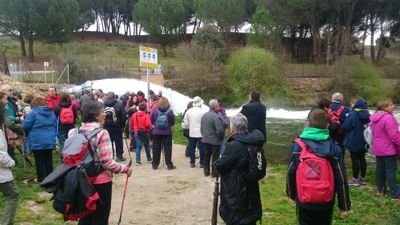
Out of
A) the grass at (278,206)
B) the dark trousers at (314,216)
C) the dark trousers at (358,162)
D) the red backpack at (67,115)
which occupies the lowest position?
the grass at (278,206)

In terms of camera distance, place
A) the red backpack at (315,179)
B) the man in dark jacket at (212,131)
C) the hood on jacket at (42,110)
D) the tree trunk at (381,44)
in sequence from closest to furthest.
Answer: the red backpack at (315,179) < the hood on jacket at (42,110) < the man in dark jacket at (212,131) < the tree trunk at (381,44)

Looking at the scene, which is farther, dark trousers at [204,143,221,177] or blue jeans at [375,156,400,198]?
dark trousers at [204,143,221,177]

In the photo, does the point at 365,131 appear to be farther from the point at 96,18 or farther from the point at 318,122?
the point at 96,18

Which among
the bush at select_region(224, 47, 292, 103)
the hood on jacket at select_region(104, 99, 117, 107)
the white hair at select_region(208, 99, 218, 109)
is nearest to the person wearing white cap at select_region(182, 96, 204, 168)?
the white hair at select_region(208, 99, 218, 109)

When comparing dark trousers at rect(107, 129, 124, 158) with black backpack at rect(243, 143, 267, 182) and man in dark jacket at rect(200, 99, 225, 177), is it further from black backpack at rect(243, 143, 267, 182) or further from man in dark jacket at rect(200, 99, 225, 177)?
black backpack at rect(243, 143, 267, 182)

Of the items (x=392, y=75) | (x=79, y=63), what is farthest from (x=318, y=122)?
(x=392, y=75)

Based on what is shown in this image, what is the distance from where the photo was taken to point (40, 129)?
7598mm

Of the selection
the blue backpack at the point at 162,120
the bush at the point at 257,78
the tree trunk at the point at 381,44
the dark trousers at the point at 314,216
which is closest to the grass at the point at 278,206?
the dark trousers at the point at 314,216

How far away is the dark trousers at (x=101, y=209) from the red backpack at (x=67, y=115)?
16.5 ft

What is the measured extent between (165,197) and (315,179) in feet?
12.8

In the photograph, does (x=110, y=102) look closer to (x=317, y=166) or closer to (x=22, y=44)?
(x=317, y=166)

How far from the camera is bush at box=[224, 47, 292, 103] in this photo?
126 feet

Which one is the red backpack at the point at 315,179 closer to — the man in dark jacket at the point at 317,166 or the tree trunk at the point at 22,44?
the man in dark jacket at the point at 317,166

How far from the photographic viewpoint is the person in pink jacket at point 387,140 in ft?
22.4
